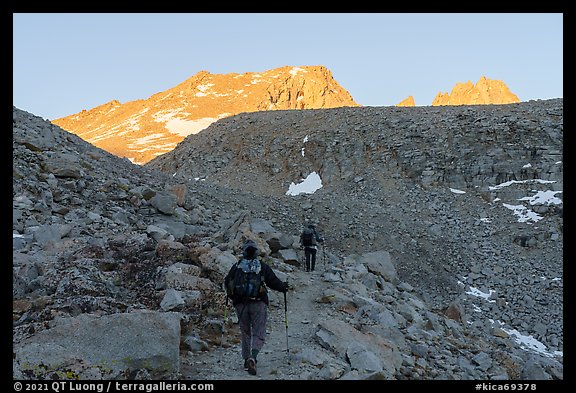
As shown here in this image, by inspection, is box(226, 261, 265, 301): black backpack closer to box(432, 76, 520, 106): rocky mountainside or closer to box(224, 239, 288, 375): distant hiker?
box(224, 239, 288, 375): distant hiker

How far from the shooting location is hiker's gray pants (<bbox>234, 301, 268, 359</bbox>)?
7133 mm

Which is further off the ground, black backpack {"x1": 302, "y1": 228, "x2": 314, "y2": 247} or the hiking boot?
black backpack {"x1": 302, "y1": 228, "x2": 314, "y2": 247}

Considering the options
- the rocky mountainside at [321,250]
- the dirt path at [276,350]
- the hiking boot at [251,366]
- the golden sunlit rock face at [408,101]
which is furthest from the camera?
the golden sunlit rock face at [408,101]

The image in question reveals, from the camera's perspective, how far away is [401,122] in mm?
35062

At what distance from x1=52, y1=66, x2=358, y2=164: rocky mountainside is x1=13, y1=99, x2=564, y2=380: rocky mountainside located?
80.4m

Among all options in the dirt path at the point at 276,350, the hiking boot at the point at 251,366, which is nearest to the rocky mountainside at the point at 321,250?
the dirt path at the point at 276,350

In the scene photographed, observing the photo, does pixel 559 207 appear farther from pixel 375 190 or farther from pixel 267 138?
pixel 267 138

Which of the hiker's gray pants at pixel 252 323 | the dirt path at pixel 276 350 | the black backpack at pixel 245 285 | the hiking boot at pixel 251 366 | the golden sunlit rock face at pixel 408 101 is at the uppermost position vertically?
the golden sunlit rock face at pixel 408 101

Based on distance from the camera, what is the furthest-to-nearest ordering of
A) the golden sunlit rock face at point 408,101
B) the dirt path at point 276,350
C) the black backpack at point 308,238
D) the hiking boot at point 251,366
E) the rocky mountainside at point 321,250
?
the golden sunlit rock face at point 408,101 < the black backpack at point 308,238 < the rocky mountainside at point 321,250 < the dirt path at point 276,350 < the hiking boot at point 251,366

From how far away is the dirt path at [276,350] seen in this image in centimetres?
705

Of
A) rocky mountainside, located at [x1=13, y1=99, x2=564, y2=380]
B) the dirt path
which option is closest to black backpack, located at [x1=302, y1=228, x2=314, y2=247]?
rocky mountainside, located at [x1=13, y1=99, x2=564, y2=380]

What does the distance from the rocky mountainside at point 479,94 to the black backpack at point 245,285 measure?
111 m

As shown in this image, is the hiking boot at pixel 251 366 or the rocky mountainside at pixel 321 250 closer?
the hiking boot at pixel 251 366

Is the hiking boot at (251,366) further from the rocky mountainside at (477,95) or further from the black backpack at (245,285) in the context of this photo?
the rocky mountainside at (477,95)
